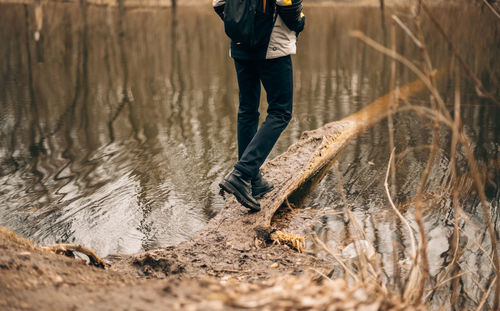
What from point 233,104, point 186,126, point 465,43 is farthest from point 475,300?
point 465,43

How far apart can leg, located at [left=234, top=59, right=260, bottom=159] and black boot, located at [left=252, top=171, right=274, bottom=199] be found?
0.24 m

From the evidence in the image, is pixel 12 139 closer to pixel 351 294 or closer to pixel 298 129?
pixel 298 129

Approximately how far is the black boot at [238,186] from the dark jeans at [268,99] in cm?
5

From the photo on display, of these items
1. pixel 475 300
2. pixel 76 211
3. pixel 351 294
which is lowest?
pixel 475 300

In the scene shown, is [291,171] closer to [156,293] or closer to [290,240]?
[290,240]

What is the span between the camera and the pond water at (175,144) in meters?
3.63

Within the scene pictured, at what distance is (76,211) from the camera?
386 cm

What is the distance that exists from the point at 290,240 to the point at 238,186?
1.80ft

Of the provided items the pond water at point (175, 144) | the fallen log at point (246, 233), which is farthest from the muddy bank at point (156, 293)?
the pond water at point (175, 144)

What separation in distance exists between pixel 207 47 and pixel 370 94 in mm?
7556

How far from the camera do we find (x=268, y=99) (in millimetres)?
3338

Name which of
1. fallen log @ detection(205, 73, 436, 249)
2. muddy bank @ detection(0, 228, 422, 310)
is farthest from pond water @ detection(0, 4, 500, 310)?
muddy bank @ detection(0, 228, 422, 310)

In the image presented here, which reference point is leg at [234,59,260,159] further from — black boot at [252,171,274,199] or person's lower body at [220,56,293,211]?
black boot at [252,171,274,199]

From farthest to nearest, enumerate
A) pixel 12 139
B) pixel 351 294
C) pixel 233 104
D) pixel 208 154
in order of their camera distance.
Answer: pixel 233 104, pixel 12 139, pixel 208 154, pixel 351 294
